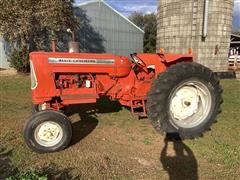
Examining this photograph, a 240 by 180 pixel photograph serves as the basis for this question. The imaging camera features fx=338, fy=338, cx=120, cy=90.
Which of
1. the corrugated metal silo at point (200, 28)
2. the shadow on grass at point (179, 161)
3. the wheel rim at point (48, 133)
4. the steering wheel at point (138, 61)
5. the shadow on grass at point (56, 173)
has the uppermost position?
the corrugated metal silo at point (200, 28)

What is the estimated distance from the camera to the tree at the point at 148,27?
137 ft

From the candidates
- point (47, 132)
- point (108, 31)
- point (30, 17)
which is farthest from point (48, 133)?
point (108, 31)

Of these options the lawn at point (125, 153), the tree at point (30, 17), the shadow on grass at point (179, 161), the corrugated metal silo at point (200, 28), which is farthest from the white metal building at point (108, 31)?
the shadow on grass at point (179, 161)

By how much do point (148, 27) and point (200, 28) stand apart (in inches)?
1292

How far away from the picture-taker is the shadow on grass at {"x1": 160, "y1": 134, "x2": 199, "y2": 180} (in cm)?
436

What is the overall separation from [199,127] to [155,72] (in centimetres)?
126

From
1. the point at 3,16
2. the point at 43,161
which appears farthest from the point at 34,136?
the point at 3,16

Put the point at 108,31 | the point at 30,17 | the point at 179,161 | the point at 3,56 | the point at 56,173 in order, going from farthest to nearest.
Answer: the point at 108,31, the point at 3,56, the point at 30,17, the point at 179,161, the point at 56,173

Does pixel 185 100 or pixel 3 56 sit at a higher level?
pixel 3 56

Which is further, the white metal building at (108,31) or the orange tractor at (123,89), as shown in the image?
the white metal building at (108,31)

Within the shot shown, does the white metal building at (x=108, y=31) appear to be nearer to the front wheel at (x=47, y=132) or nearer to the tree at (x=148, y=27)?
the tree at (x=148, y=27)

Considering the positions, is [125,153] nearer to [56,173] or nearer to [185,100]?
[56,173]

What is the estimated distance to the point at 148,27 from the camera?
49.0 m

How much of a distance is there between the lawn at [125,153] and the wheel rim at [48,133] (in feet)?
0.68
